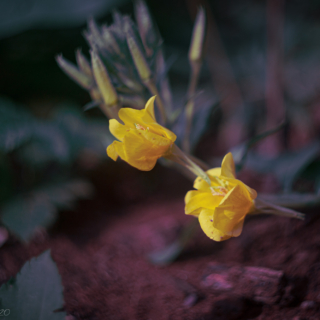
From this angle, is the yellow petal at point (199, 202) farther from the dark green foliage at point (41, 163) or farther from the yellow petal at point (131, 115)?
the dark green foliage at point (41, 163)

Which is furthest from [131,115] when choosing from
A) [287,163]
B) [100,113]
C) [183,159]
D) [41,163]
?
[100,113]

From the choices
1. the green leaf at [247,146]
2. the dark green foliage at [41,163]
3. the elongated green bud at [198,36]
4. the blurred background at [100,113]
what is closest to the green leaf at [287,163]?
the blurred background at [100,113]

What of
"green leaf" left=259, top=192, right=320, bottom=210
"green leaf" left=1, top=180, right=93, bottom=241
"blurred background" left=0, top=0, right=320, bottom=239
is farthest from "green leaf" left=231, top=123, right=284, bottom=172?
"green leaf" left=1, top=180, right=93, bottom=241

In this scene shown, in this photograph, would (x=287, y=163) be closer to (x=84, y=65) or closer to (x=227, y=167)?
(x=227, y=167)

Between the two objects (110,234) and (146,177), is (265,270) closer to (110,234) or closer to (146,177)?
(110,234)

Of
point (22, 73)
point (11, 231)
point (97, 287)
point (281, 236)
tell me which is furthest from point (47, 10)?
point (281, 236)

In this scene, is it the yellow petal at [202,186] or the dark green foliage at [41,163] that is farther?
the dark green foliage at [41,163]
